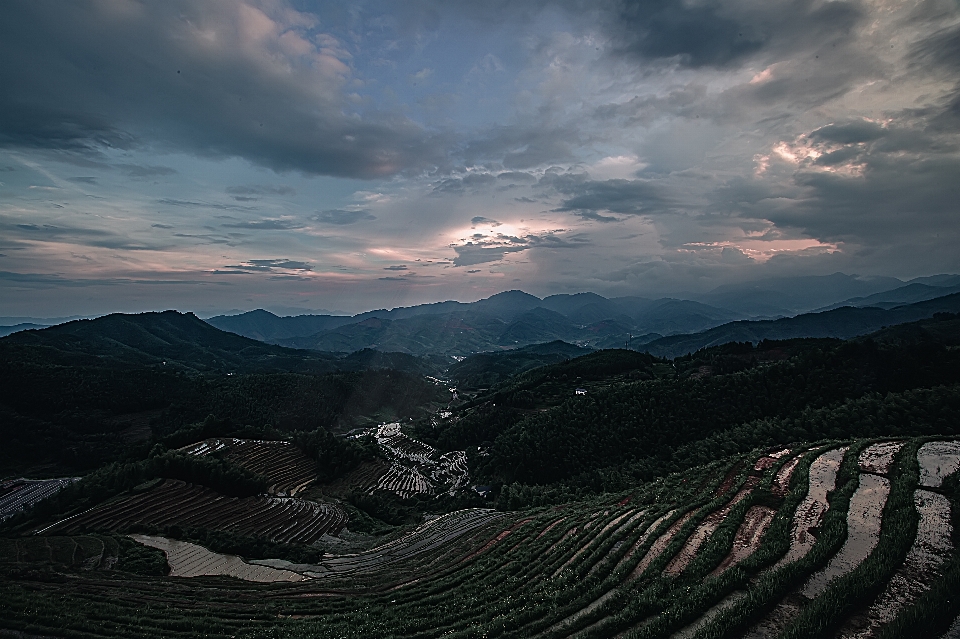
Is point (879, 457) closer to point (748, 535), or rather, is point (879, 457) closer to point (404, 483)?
point (748, 535)

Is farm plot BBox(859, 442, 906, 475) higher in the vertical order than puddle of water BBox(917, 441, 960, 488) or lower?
lower

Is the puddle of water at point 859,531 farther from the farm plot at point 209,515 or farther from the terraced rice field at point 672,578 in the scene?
the farm plot at point 209,515

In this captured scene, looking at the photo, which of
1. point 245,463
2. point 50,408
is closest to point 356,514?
point 245,463

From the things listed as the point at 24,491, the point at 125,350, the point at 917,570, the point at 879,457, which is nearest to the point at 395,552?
the point at 917,570

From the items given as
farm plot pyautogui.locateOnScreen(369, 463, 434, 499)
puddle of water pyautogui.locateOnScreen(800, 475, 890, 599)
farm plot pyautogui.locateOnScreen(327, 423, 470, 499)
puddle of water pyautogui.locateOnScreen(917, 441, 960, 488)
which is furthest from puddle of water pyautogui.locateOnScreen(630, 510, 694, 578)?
farm plot pyautogui.locateOnScreen(369, 463, 434, 499)

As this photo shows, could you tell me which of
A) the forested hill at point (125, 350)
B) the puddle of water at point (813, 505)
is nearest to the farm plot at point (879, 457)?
the puddle of water at point (813, 505)

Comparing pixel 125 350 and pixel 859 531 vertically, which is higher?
pixel 859 531

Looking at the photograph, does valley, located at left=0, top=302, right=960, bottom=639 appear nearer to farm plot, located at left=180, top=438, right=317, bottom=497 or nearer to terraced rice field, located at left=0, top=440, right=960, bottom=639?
terraced rice field, located at left=0, top=440, right=960, bottom=639
